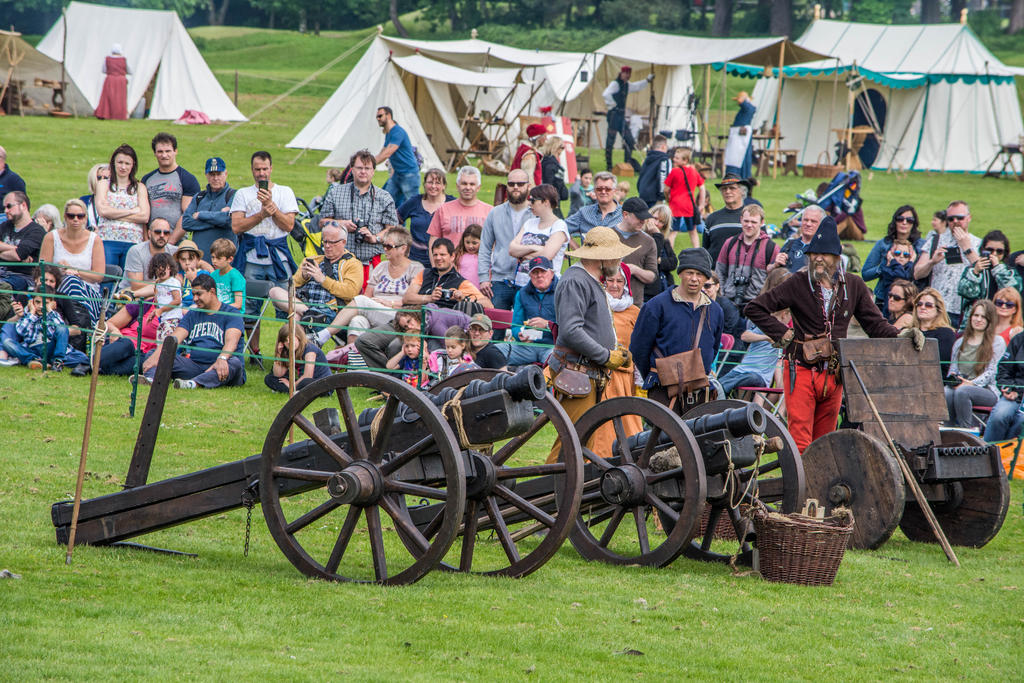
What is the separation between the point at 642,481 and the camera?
281 inches

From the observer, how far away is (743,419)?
6.96 metres

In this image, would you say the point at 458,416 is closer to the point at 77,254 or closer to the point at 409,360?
the point at 409,360

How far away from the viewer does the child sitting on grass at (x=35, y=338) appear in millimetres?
11891

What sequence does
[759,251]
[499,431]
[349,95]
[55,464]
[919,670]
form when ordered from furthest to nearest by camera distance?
[349,95], [759,251], [55,464], [499,431], [919,670]

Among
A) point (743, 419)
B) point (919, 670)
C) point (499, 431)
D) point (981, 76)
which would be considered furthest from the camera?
point (981, 76)

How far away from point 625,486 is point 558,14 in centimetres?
5381

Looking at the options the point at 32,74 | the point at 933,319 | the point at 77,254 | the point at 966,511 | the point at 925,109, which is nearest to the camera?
the point at 966,511

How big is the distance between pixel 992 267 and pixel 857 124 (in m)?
21.0

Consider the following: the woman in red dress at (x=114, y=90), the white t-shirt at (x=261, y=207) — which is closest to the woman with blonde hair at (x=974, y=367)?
the white t-shirt at (x=261, y=207)

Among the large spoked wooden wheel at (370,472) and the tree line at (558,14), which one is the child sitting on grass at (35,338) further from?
the tree line at (558,14)

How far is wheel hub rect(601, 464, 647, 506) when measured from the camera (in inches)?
280

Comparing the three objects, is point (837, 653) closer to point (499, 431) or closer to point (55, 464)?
point (499, 431)

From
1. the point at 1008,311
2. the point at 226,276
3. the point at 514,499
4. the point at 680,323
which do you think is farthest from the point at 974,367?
the point at 226,276

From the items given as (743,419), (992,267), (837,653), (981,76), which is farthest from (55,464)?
(981,76)
